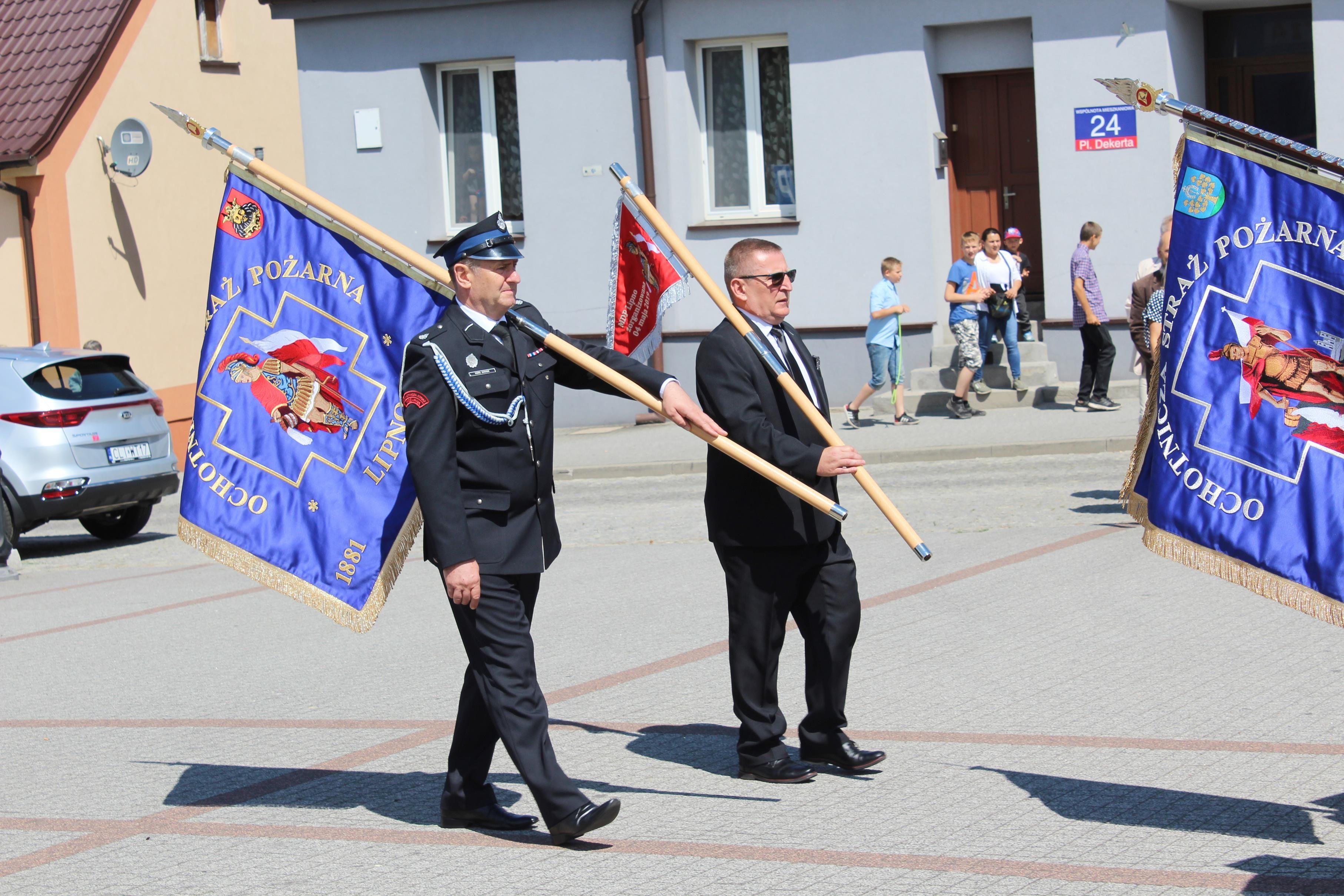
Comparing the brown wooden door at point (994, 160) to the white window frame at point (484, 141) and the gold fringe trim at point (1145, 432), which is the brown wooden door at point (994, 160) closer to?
the white window frame at point (484, 141)

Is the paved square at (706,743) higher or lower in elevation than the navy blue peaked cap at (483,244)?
lower

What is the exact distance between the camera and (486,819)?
5.29 m

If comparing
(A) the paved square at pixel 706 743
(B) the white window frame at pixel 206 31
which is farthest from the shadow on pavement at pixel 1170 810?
(B) the white window frame at pixel 206 31

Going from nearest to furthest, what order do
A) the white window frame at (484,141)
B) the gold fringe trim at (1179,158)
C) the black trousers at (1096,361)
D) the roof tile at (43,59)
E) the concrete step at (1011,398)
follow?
the gold fringe trim at (1179,158) < the black trousers at (1096,361) < the concrete step at (1011,398) < the white window frame at (484,141) < the roof tile at (43,59)

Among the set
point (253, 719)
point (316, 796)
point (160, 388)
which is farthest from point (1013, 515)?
point (160, 388)

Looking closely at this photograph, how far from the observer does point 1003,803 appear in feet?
16.9

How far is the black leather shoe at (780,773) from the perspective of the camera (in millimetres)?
5605

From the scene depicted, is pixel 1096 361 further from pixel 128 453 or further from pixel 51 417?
pixel 51 417

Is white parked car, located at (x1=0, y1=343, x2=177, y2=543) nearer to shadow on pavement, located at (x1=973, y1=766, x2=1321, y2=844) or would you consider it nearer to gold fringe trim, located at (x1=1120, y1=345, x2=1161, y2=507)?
shadow on pavement, located at (x1=973, y1=766, x2=1321, y2=844)

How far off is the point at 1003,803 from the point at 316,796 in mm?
2357

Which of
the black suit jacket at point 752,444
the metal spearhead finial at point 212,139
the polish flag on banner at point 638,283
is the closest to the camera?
the black suit jacket at point 752,444

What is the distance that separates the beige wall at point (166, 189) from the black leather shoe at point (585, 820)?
1906 cm

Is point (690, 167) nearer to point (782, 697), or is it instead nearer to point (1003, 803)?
point (782, 697)

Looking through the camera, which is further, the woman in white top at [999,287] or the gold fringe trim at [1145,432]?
the woman in white top at [999,287]
